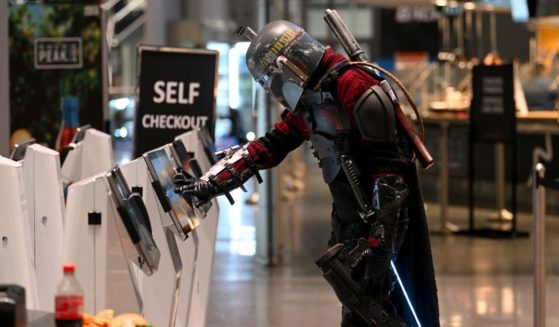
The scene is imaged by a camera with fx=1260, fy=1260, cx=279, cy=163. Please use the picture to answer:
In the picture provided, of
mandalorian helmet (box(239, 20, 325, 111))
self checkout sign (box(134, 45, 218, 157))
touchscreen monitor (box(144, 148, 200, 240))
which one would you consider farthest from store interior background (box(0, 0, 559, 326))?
mandalorian helmet (box(239, 20, 325, 111))

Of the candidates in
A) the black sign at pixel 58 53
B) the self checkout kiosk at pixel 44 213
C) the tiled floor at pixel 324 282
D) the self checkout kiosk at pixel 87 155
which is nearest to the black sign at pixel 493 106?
the tiled floor at pixel 324 282

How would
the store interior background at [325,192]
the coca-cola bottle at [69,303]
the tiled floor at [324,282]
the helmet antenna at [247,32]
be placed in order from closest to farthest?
1. the coca-cola bottle at [69,303]
2. the helmet antenna at [247,32]
3. the tiled floor at [324,282]
4. the store interior background at [325,192]

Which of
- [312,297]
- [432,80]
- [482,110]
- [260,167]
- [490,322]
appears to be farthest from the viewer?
[432,80]

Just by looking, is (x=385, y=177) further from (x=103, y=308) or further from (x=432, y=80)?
(x=432, y=80)

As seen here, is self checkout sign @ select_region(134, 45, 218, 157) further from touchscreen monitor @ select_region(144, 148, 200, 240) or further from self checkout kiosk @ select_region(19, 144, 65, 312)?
self checkout kiosk @ select_region(19, 144, 65, 312)

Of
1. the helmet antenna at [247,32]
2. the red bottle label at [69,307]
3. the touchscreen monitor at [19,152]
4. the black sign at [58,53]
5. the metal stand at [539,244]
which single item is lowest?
the metal stand at [539,244]

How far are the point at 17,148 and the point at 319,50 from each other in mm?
1318

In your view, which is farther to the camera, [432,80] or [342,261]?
[432,80]

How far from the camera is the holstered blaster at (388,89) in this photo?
520 cm

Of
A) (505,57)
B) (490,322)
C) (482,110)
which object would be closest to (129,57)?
(505,57)

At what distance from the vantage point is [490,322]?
8055 mm

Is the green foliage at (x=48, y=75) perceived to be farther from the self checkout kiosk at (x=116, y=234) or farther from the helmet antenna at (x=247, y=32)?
the self checkout kiosk at (x=116, y=234)

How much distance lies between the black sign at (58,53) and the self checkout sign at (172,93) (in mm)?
1269

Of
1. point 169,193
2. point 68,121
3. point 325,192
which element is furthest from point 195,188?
point 325,192
